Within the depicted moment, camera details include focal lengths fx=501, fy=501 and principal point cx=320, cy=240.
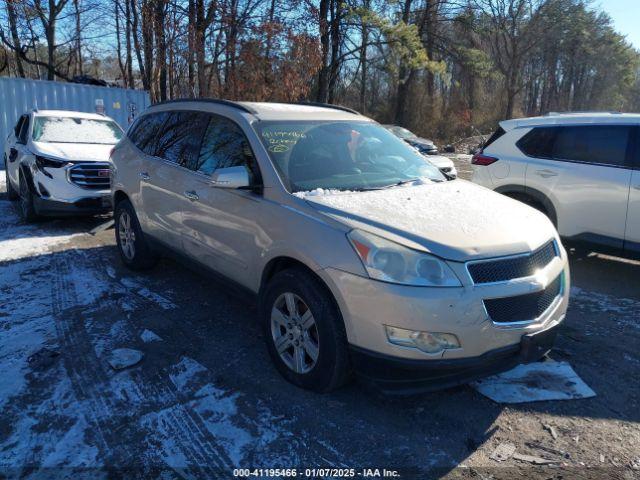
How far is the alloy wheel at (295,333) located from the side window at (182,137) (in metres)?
1.81

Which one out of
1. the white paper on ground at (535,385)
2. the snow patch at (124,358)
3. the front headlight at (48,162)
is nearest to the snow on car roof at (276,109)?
the snow patch at (124,358)

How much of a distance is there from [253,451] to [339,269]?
1.11m

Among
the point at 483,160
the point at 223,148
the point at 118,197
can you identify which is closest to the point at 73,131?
the point at 118,197

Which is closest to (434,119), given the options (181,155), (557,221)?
(557,221)

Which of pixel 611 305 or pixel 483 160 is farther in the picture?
pixel 483 160

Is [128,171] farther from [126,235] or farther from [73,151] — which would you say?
[73,151]

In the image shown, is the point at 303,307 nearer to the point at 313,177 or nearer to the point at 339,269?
the point at 339,269

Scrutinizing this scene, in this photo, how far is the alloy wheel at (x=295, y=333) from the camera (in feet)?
10.4

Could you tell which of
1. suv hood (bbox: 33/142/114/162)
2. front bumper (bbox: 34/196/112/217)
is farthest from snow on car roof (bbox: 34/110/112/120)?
front bumper (bbox: 34/196/112/217)

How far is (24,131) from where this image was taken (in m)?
8.71

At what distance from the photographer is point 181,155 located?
184 inches

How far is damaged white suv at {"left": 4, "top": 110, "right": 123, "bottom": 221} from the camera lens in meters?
7.46

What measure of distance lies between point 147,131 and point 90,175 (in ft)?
8.84

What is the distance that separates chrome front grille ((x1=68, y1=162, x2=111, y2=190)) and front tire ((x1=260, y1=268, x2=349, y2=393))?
17.0ft
